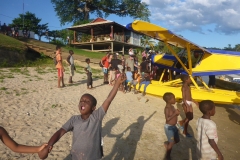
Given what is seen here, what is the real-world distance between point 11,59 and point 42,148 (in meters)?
16.1

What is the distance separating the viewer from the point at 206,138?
9.05 ft

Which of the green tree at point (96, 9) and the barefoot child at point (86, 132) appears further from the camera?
the green tree at point (96, 9)

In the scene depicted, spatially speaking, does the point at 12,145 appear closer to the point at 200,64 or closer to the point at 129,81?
the point at 129,81

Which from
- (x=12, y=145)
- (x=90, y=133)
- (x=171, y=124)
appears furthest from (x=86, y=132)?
(x=171, y=124)

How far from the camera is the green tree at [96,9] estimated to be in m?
38.9

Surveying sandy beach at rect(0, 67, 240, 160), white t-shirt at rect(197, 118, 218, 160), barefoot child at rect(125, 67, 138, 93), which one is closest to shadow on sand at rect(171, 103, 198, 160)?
sandy beach at rect(0, 67, 240, 160)

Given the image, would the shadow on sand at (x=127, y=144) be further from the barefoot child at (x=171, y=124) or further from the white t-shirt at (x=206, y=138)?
the white t-shirt at (x=206, y=138)

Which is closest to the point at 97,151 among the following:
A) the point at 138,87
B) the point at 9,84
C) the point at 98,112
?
the point at 98,112

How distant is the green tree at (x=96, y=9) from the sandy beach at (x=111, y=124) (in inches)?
1344

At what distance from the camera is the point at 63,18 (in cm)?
4034

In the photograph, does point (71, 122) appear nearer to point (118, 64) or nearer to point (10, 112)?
point (10, 112)

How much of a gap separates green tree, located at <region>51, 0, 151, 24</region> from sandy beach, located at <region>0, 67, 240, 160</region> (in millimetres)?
34150

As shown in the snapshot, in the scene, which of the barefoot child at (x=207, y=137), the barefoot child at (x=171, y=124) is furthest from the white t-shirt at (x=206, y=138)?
the barefoot child at (x=171, y=124)

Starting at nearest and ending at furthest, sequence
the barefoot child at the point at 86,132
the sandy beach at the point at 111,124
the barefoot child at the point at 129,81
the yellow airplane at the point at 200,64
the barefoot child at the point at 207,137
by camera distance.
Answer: the barefoot child at the point at 86,132 → the barefoot child at the point at 207,137 → the sandy beach at the point at 111,124 → the yellow airplane at the point at 200,64 → the barefoot child at the point at 129,81
